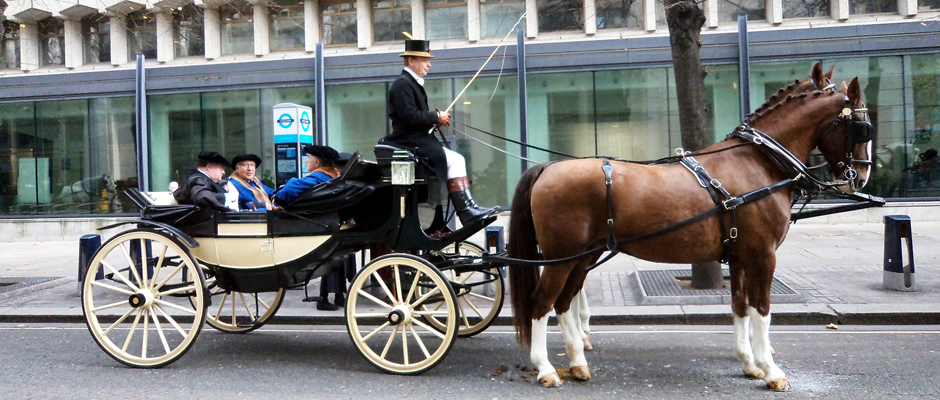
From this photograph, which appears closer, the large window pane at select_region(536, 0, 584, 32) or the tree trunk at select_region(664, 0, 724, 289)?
the tree trunk at select_region(664, 0, 724, 289)

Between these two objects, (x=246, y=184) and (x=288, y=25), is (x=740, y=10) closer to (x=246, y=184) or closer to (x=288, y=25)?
(x=288, y=25)

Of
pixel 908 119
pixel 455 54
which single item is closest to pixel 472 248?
pixel 455 54

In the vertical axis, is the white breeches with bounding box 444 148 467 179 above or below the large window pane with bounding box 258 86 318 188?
below

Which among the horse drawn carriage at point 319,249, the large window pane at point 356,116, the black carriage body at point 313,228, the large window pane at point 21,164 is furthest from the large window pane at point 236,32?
the black carriage body at point 313,228

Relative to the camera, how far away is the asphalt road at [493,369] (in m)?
5.03

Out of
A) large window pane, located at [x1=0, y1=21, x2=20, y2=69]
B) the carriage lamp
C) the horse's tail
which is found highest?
large window pane, located at [x1=0, y1=21, x2=20, y2=69]

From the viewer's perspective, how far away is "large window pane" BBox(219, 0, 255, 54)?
63.1 feet

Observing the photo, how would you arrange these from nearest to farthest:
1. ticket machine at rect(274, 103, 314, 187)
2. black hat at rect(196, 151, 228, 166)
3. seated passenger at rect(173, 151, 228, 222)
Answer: seated passenger at rect(173, 151, 228, 222) < black hat at rect(196, 151, 228, 166) < ticket machine at rect(274, 103, 314, 187)

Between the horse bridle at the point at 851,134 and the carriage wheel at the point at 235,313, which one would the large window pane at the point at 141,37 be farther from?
the horse bridle at the point at 851,134

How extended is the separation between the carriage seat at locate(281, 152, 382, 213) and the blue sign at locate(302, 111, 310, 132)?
5.31 metres

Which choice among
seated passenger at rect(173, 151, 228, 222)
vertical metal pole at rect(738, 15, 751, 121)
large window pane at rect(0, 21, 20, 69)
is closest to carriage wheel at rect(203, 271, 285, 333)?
seated passenger at rect(173, 151, 228, 222)

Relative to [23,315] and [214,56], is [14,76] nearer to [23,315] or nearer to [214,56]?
[214,56]

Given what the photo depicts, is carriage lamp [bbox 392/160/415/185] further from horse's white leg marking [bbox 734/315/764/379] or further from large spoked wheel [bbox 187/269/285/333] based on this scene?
horse's white leg marking [bbox 734/315/764/379]

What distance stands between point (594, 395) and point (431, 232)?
217cm
